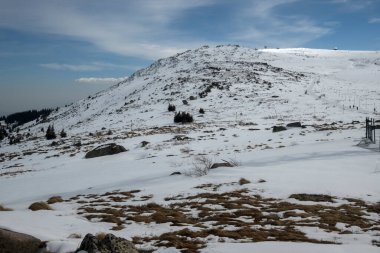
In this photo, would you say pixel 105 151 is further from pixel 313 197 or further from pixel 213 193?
pixel 313 197

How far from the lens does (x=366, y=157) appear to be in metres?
20.8

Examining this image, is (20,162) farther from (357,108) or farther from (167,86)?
(167,86)

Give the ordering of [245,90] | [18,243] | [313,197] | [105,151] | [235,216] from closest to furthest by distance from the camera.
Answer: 1. [18,243]
2. [235,216]
3. [313,197]
4. [105,151]
5. [245,90]

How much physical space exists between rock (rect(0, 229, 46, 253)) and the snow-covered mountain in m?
48.3

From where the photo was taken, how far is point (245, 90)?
308ft

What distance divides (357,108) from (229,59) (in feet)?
333

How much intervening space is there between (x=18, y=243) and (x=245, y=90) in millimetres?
88491

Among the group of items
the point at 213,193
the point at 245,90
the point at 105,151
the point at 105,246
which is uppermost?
the point at 245,90

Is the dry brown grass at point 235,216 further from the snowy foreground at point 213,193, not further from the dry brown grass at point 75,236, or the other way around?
the dry brown grass at point 75,236

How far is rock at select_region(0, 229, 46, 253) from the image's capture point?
331 inches

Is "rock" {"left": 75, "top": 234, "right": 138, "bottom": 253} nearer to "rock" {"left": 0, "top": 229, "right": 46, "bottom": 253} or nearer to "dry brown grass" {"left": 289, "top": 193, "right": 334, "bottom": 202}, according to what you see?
"rock" {"left": 0, "top": 229, "right": 46, "bottom": 253}

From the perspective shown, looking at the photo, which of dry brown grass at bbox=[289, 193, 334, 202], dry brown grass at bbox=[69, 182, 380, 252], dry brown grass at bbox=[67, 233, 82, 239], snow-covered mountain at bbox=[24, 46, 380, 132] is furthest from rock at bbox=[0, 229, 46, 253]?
snow-covered mountain at bbox=[24, 46, 380, 132]

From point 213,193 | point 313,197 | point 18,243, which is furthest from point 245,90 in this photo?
point 18,243

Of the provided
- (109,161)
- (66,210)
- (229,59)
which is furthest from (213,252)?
(229,59)
